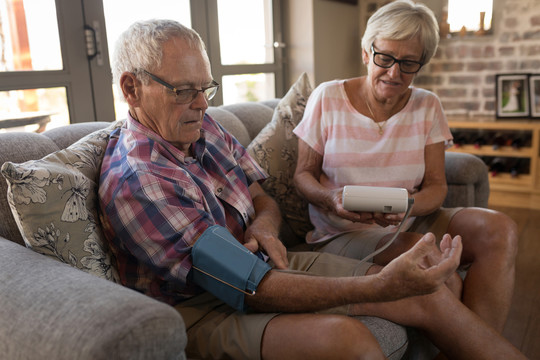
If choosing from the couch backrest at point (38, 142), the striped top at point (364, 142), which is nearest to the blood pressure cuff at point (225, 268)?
the couch backrest at point (38, 142)

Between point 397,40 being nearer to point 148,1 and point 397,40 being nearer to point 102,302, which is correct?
point 102,302

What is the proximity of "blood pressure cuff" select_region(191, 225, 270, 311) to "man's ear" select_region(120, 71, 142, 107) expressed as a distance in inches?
14.6

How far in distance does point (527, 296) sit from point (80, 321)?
6.74 feet

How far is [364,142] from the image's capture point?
61.4 inches

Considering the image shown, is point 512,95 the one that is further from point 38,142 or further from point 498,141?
point 38,142

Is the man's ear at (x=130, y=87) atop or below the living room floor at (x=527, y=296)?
atop

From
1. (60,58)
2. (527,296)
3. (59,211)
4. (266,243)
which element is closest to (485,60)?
(527,296)

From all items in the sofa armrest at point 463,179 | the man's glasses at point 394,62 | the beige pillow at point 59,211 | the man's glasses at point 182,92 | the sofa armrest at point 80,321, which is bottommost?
the sofa armrest at point 463,179

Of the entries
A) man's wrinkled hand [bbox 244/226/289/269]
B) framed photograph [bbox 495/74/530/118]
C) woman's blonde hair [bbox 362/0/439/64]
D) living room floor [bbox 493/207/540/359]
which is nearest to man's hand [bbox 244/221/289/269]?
man's wrinkled hand [bbox 244/226/289/269]

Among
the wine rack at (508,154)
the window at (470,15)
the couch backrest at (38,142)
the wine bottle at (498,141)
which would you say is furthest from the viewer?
the window at (470,15)

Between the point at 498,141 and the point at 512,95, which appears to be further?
the point at 512,95

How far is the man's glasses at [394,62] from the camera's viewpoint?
1.49 metres

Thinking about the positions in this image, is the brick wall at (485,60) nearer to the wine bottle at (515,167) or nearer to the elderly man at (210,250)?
the wine bottle at (515,167)

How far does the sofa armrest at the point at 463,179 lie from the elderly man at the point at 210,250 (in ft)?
2.48
